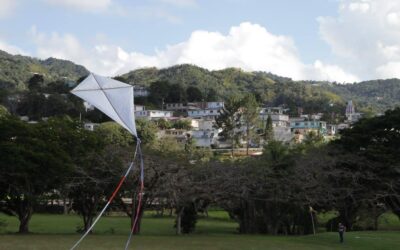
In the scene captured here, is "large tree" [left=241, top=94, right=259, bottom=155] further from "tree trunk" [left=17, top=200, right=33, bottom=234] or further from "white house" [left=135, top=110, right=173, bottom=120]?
"tree trunk" [left=17, top=200, right=33, bottom=234]

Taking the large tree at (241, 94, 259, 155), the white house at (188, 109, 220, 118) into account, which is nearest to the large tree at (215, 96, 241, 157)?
the large tree at (241, 94, 259, 155)

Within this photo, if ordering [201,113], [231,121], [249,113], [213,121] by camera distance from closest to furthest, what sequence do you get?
[249,113], [231,121], [213,121], [201,113]

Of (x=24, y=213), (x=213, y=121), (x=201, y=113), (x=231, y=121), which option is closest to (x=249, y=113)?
(x=231, y=121)

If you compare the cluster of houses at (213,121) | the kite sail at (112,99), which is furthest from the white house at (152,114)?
the kite sail at (112,99)

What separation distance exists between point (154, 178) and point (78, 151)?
15.9 ft

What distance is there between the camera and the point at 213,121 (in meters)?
133

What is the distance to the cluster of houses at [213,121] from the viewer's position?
116312 millimetres

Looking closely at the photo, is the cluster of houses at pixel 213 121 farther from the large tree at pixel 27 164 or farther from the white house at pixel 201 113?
the large tree at pixel 27 164

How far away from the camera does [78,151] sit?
31.1m

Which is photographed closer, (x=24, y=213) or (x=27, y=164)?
(x=27, y=164)

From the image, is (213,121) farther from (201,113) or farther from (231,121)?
(231,121)

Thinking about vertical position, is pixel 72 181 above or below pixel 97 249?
above

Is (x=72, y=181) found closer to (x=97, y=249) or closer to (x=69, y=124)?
(x=69, y=124)

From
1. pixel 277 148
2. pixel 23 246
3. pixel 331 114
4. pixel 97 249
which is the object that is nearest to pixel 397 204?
pixel 277 148
